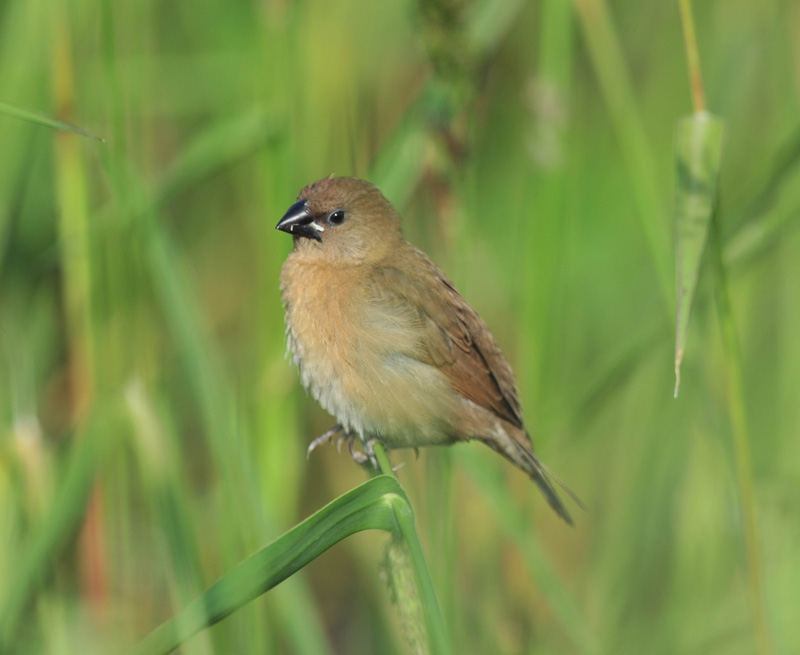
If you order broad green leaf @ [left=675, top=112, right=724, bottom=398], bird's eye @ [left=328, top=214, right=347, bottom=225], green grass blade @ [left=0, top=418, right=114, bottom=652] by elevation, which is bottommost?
green grass blade @ [left=0, top=418, right=114, bottom=652]

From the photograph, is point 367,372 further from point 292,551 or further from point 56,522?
point 292,551

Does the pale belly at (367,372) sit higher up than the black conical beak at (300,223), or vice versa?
the black conical beak at (300,223)

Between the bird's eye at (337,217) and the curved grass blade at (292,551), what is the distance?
4.66 feet

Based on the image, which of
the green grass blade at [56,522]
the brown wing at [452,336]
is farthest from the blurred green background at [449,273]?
the brown wing at [452,336]

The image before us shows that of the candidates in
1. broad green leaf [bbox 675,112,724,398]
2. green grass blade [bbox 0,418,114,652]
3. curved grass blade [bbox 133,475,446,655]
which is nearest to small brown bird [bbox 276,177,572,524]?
green grass blade [bbox 0,418,114,652]

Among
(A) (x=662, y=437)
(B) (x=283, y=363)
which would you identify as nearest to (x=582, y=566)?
(A) (x=662, y=437)

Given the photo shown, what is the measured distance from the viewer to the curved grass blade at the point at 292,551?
5.30 ft

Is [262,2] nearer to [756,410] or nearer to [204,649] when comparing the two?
[204,649]

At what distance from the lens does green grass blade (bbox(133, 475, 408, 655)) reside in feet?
5.30

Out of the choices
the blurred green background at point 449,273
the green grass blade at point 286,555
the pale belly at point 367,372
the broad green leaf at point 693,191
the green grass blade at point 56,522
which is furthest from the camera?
the pale belly at point 367,372

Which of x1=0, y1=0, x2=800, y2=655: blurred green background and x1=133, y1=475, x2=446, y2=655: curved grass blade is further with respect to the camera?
A: x1=0, y1=0, x2=800, y2=655: blurred green background

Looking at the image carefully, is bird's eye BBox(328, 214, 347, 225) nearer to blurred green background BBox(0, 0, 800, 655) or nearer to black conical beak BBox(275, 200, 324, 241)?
black conical beak BBox(275, 200, 324, 241)

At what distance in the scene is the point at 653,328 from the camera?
2.59m

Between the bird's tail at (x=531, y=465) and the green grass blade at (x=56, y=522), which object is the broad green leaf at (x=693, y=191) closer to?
the bird's tail at (x=531, y=465)
